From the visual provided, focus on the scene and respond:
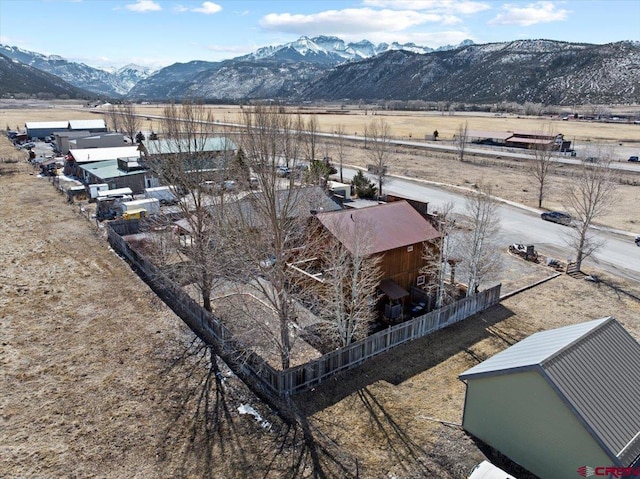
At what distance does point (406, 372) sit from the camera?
20172 millimetres

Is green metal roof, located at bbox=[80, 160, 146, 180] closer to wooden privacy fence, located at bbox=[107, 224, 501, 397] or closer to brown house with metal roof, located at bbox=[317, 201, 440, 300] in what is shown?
wooden privacy fence, located at bbox=[107, 224, 501, 397]

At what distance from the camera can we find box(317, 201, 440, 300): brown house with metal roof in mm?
25109

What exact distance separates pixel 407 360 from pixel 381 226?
8.66 meters

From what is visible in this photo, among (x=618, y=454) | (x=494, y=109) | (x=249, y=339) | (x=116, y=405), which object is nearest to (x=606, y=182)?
(x=618, y=454)

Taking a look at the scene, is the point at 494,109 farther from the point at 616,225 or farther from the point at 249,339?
the point at 249,339

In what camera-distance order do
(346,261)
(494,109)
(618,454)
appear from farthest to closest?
(494,109), (346,261), (618,454)

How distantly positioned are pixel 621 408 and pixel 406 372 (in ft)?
27.4

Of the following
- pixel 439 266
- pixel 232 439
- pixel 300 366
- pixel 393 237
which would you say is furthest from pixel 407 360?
pixel 232 439

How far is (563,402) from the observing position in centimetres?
1345

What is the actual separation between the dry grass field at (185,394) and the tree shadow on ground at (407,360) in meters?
0.09

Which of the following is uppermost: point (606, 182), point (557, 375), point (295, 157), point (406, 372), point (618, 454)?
point (295, 157)

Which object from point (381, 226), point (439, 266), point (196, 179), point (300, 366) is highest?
point (196, 179)

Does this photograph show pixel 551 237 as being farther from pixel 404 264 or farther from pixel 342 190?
pixel 342 190

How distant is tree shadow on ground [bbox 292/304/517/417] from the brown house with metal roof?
11.8 feet
